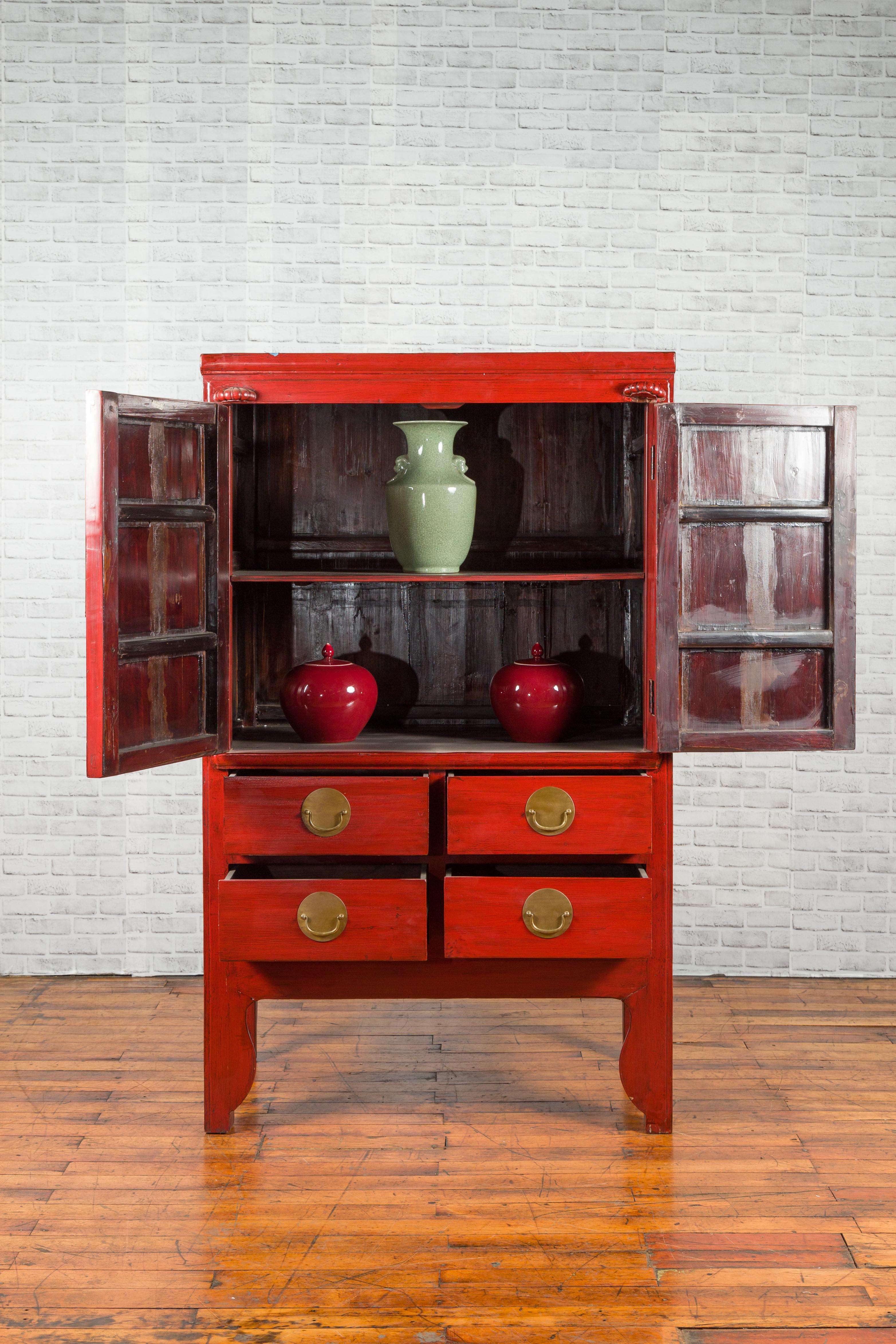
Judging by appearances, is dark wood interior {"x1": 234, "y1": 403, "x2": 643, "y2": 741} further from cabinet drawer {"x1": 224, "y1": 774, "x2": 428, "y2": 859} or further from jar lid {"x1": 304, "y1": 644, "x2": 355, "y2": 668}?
cabinet drawer {"x1": 224, "y1": 774, "x2": 428, "y2": 859}

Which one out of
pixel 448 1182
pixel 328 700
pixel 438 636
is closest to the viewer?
pixel 448 1182

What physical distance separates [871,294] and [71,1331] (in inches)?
136

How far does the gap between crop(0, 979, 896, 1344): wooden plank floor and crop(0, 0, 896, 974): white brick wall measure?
0.77 m

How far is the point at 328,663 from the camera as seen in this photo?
9.16 feet

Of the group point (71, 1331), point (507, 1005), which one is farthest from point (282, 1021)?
point (71, 1331)

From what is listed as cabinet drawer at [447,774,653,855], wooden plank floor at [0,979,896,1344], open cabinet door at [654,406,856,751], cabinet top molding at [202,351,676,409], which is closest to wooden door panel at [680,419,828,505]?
open cabinet door at [654,406,856,751]

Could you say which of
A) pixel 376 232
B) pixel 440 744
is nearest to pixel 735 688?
pixel 440 744

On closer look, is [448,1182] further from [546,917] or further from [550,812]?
[550,812]

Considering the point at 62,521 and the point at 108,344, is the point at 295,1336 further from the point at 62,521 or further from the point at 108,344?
the point at 108,344

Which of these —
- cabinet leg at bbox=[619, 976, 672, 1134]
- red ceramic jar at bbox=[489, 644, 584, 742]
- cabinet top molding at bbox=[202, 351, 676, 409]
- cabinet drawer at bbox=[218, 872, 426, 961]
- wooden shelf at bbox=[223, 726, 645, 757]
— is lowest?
cabinet leg at bbox=[619, 976, 672, 1134]

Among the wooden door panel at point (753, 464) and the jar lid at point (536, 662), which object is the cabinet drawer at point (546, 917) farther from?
the wooden door panel at point (753, 464)

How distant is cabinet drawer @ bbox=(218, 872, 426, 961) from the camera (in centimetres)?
250

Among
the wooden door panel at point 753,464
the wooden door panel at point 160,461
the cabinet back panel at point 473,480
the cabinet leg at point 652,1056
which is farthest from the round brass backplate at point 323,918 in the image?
the wooden door panel at point 753,464

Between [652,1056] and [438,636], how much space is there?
4.23 ft
